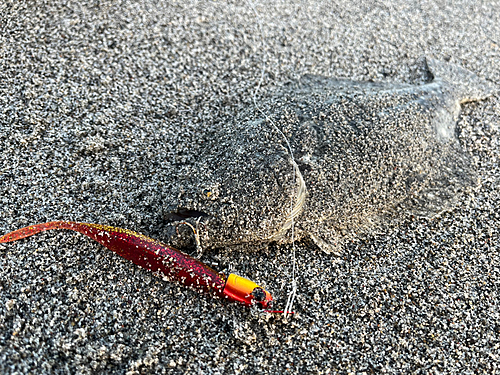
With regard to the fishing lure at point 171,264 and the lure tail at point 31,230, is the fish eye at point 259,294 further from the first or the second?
the lure tail at point 31,230

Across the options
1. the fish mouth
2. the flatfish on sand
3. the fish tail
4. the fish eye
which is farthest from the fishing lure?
the fish tail

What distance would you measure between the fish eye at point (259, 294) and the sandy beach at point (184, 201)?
10 centimetres

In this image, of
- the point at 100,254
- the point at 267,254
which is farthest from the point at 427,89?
the point at 100,254

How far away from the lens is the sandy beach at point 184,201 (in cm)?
204

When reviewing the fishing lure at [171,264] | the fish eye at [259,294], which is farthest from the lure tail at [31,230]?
the fish eye at [259,294]

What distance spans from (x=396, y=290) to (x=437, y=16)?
10.4 ft

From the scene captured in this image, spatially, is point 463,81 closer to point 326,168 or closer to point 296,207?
point 326,168

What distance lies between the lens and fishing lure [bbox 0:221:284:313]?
2156mm

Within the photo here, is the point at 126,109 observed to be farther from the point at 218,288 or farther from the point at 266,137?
the point at 218,288

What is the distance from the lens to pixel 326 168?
2.45 metres

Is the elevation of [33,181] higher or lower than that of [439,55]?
lower

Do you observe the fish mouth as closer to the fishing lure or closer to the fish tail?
the fishing lure

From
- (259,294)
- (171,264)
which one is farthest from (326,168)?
(171,264)

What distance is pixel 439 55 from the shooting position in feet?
12.3
